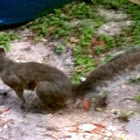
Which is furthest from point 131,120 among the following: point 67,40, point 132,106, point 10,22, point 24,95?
point 10,22

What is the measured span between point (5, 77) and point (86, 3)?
3.00m

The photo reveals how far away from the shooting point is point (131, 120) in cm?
501

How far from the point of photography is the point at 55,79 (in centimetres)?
516

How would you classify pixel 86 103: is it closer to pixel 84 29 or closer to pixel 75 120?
pixel 75 120

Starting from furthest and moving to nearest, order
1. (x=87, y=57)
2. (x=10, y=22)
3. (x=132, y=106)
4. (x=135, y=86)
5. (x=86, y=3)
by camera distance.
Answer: (x=86, y=3) → (x=10, y=22) → (x=87, y=57) → (x=135, y=86) → (x=132, y=106)

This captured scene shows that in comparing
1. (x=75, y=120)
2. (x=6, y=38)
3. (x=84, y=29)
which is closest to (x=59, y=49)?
(x=84, y=29)

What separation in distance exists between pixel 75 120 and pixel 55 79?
507 millimetres

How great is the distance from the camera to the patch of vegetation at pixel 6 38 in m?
6.88

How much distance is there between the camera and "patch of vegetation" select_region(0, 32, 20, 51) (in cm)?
688

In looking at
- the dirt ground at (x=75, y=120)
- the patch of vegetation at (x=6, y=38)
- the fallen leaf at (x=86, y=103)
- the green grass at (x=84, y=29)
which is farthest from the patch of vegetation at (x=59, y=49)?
the fallen leaf at (x=86, y=103)

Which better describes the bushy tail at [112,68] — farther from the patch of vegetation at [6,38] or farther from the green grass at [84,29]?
the patch of vegetation at [6,38]

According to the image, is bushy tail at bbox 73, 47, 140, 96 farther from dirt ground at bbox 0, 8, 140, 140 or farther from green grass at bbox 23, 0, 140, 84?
green grass at bbox 23, 0, 140, 84

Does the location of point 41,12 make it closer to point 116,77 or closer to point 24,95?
point 24,95

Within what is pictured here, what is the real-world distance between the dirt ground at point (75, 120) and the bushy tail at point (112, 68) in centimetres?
9
